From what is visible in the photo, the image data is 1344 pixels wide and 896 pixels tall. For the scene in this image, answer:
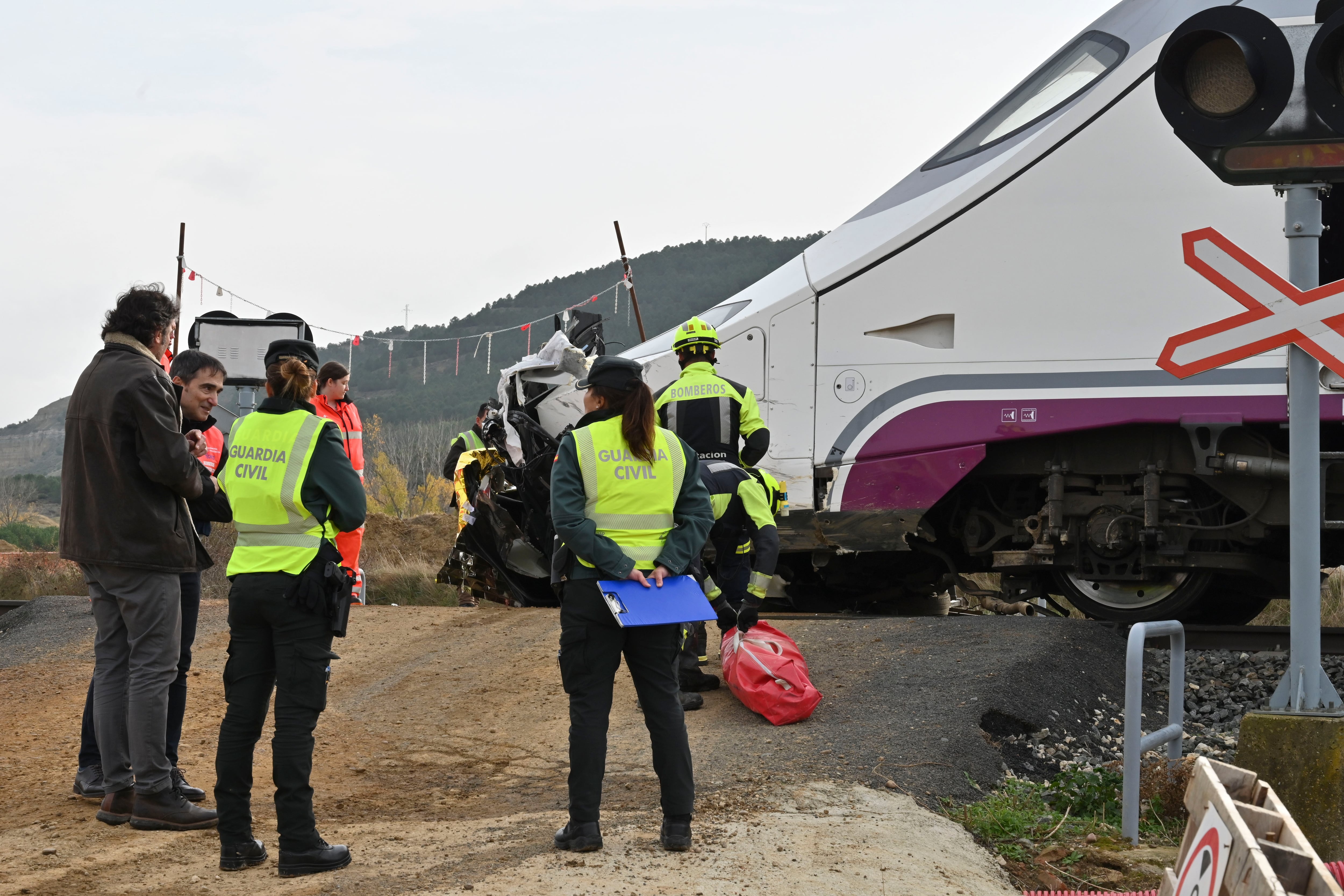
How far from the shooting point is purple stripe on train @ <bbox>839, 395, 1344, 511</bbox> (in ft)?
25.5

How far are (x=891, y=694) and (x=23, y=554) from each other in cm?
1327

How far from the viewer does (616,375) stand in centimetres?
468

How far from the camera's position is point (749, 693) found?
20.9ft

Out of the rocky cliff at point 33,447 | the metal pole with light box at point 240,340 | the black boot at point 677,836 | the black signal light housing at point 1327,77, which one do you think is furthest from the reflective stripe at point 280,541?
the rocky cliff at point 33,447

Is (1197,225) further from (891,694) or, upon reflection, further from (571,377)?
(571,377)

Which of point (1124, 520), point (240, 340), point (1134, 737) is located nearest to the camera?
point (1134, 737)

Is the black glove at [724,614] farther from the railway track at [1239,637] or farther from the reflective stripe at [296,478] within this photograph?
the railway track at [1239,637]

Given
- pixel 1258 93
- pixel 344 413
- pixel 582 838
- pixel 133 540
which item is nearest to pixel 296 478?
pixel 133 540

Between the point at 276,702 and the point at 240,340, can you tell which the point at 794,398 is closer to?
the point at 276,702

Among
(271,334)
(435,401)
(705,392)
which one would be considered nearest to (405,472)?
(435,401)

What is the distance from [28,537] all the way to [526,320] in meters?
51.4

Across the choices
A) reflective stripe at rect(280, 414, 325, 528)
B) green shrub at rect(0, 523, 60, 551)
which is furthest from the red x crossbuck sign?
green shrub at rect(0, 523, 60, 551)

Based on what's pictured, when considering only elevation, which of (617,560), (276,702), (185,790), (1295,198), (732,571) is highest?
(1295,198)

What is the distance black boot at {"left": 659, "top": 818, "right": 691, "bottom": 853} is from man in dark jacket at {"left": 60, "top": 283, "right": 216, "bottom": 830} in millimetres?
1787
